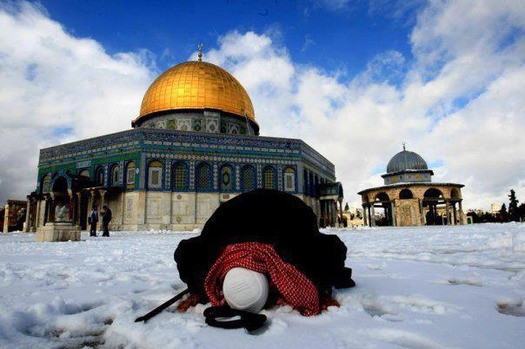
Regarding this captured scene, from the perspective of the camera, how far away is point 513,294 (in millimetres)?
2377

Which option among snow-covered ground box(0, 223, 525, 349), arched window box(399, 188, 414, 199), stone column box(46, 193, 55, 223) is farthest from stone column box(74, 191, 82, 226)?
arched window box(399, 188, 414, 199)

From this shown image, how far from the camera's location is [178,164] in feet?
78.3

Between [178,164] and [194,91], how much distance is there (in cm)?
643

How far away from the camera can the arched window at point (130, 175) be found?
76.0 ft

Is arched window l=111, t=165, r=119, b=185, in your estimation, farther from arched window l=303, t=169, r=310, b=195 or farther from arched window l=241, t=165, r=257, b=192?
arched window l=303, t=169, r=310, b=195

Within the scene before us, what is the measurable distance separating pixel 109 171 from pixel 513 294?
25025mm

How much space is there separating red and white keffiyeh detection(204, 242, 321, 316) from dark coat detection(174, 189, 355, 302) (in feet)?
0.31

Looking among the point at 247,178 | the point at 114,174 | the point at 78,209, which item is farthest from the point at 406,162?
the point at 78,209

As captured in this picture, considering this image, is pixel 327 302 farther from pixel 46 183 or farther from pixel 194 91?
pixel 46 183

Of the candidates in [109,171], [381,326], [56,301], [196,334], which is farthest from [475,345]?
[109,171]

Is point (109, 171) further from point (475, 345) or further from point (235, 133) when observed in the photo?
point (475, 345)

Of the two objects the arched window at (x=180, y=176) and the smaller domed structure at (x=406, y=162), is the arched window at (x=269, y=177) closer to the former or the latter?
the arched window at (x=180, y=176)

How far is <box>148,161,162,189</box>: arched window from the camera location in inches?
907

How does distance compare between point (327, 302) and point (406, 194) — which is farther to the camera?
point (406, 194)
